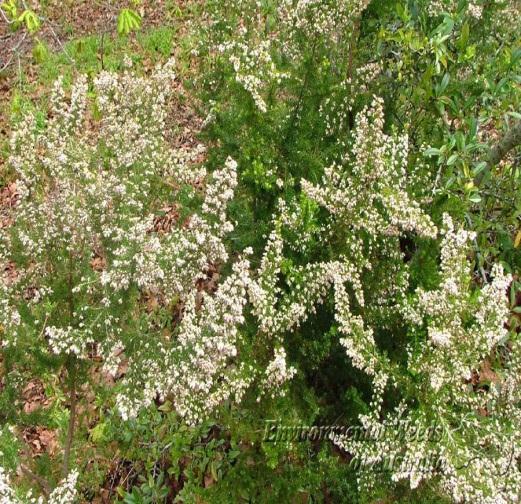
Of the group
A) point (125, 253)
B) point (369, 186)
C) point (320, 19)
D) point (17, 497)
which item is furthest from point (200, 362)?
point (320, 19)

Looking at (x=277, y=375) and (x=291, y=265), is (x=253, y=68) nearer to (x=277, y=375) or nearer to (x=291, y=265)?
(x=291, y=265)

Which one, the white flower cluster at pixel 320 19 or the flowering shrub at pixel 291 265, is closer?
the flowering shrub at pixel 291 265

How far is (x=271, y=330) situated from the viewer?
273 centimetres

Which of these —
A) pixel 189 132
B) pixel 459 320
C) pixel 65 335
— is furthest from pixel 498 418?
pixel 189 132

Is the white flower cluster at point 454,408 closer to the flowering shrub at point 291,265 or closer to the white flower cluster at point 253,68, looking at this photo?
the flowering shrub at point 291,265

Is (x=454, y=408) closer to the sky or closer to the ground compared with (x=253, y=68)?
closer to the ground

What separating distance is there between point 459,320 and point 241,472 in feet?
4.64

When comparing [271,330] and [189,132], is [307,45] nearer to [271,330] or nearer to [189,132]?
[271,330]

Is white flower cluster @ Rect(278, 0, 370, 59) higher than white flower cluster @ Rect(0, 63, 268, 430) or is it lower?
higher

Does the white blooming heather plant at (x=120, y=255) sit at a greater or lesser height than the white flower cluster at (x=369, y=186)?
lesser

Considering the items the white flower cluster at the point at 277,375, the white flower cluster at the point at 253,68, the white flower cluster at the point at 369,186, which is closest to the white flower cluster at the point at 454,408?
the white flower cluster at the point at 369,186

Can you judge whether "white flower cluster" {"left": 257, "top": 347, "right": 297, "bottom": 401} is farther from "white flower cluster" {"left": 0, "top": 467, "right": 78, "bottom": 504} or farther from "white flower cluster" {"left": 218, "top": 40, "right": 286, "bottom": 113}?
"white flower cluster" {"left": 218, "top": 40, "right": 286, "bottom": 113}

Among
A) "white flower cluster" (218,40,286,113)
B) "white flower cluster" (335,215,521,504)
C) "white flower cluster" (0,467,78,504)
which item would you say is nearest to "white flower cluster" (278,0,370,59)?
"white flower cluster" (218,40,286,113)

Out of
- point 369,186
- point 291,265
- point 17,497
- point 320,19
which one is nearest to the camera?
point 17,497
